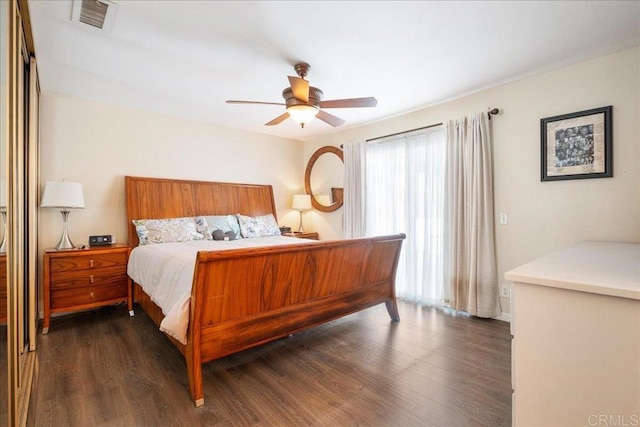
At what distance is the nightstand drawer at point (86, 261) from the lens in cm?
299

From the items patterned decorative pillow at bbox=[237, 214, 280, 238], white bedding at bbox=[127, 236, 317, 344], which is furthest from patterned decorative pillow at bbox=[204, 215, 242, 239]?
white bedding at bbox=[127, 236, 317, 344]

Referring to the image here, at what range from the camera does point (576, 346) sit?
3.50 feet

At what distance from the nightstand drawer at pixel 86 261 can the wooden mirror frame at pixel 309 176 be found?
9.88 feet

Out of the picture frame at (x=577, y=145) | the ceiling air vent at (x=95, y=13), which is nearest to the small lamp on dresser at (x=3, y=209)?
the ceiling air vent at (x=95, y=13)

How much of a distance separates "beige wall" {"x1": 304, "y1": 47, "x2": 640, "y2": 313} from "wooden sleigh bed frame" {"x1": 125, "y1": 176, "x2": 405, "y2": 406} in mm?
1262

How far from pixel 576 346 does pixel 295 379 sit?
1670 mm

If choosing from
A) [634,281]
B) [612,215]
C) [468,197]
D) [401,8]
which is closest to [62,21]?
[401,8]

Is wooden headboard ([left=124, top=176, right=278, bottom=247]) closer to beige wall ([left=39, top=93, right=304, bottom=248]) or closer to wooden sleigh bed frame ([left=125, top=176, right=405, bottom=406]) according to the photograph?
wooden sleigh bed frame ([left=125, top=176, right=405, bottom=406])

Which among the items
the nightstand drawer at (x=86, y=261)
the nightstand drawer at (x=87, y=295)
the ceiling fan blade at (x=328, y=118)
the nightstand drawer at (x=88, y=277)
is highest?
the ceiling fan blade at (x=328, y=118)

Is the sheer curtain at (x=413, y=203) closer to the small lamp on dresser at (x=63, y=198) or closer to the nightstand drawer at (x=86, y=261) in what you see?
the nightstand drawer at (x=86, y=261)

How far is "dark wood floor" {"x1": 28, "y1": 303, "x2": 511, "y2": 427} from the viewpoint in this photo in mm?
1736

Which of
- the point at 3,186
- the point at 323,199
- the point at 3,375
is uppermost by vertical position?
the point at 323,199

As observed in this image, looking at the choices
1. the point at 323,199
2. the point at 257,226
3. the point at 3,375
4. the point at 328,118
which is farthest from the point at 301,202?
the point at 3,375

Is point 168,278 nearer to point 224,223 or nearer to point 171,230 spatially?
point 171,230
